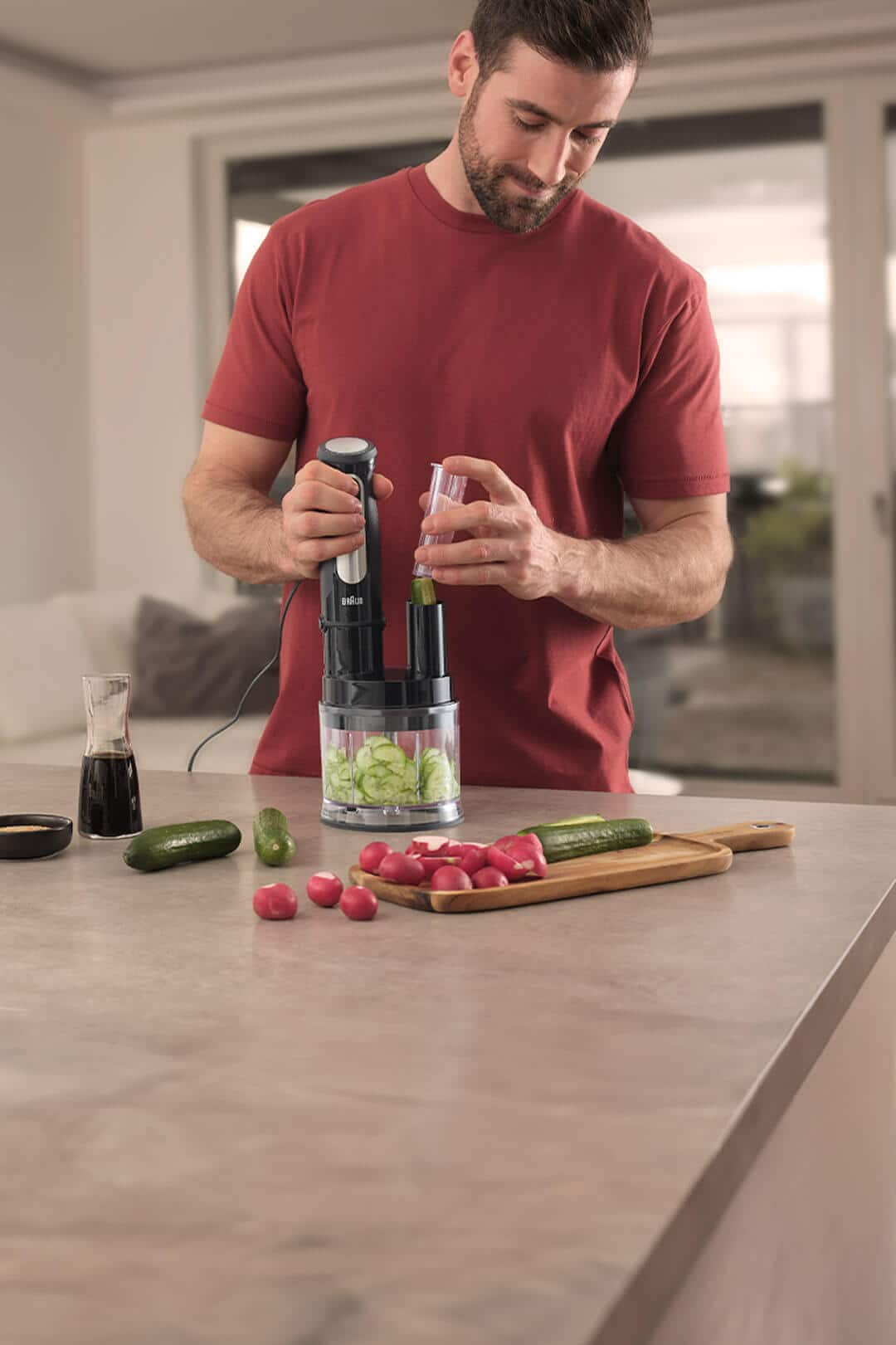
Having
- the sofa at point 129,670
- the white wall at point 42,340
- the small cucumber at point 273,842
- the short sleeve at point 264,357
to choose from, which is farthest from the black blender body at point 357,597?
the white wall at point 42,340

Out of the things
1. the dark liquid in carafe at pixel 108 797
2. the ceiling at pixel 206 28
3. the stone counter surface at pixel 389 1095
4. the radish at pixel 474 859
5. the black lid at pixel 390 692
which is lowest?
the stone counter surface at pixel 389 1095

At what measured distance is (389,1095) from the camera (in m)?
0.74

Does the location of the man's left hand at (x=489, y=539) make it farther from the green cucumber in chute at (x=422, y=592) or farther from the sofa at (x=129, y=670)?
the sofa at (x=129, y=670)

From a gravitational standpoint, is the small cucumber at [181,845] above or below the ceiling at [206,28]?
below

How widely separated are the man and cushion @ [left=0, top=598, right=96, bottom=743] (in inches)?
116

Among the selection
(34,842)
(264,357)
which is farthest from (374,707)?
(264,357)

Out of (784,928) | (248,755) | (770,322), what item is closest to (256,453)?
(784,928)

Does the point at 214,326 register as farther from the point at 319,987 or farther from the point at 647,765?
the point at 319,987

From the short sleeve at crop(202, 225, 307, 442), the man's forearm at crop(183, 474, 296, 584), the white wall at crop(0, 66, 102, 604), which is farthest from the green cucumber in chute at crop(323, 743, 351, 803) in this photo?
the white wall at crop(0, 66, 102, 604)

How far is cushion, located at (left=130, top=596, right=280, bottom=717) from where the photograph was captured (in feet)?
16.5

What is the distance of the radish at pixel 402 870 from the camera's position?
1139mm

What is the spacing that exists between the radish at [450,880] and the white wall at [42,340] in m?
4.92

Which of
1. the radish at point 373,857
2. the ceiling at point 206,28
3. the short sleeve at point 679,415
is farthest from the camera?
the ceiling at point 206,28

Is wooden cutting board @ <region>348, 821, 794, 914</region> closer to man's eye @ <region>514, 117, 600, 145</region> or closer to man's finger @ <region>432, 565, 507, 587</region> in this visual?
man's finger @ <region>432, 565, 507, 587</region>
